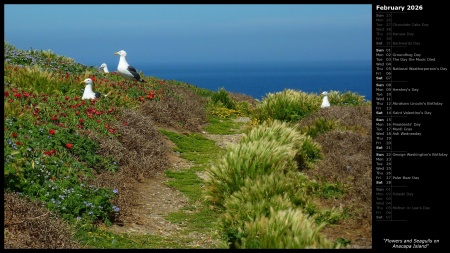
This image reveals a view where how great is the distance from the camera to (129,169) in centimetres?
1345

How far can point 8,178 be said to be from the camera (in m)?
9.63

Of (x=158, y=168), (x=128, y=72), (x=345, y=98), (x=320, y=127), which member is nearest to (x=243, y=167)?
(x=158, y=168)

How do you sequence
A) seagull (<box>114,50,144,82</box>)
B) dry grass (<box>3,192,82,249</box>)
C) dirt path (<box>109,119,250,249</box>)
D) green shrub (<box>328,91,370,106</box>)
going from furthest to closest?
green shrub (<box>328,91,370,106</box>) → seagull (<box>114,50,144,82</box>) → dirt path (<box>109,119,250,249</box>) → dry grass (<box>3,192,82,249</box>)

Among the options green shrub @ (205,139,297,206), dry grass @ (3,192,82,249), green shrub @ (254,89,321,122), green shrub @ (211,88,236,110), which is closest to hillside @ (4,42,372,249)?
dry grass @ (3,192,82,249)

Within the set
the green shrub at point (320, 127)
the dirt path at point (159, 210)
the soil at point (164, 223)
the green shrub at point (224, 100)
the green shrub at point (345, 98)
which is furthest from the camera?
the green shrub at point (224, 100)

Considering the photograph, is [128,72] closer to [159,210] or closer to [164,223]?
[159,210]

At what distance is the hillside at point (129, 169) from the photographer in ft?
31.1

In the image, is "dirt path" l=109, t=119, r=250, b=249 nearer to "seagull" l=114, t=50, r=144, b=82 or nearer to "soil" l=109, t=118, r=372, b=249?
"soil" l=109, t=118, r=372, b=249

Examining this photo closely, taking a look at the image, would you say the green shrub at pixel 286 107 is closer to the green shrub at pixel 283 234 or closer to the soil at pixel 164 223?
the soil at pixel 164 223

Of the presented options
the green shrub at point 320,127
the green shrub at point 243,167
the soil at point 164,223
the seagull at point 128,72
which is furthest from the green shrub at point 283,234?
the seagull at point 128,72

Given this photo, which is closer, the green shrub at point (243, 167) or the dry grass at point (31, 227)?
the dry grass at point (31, 227)

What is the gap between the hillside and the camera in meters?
9.47
